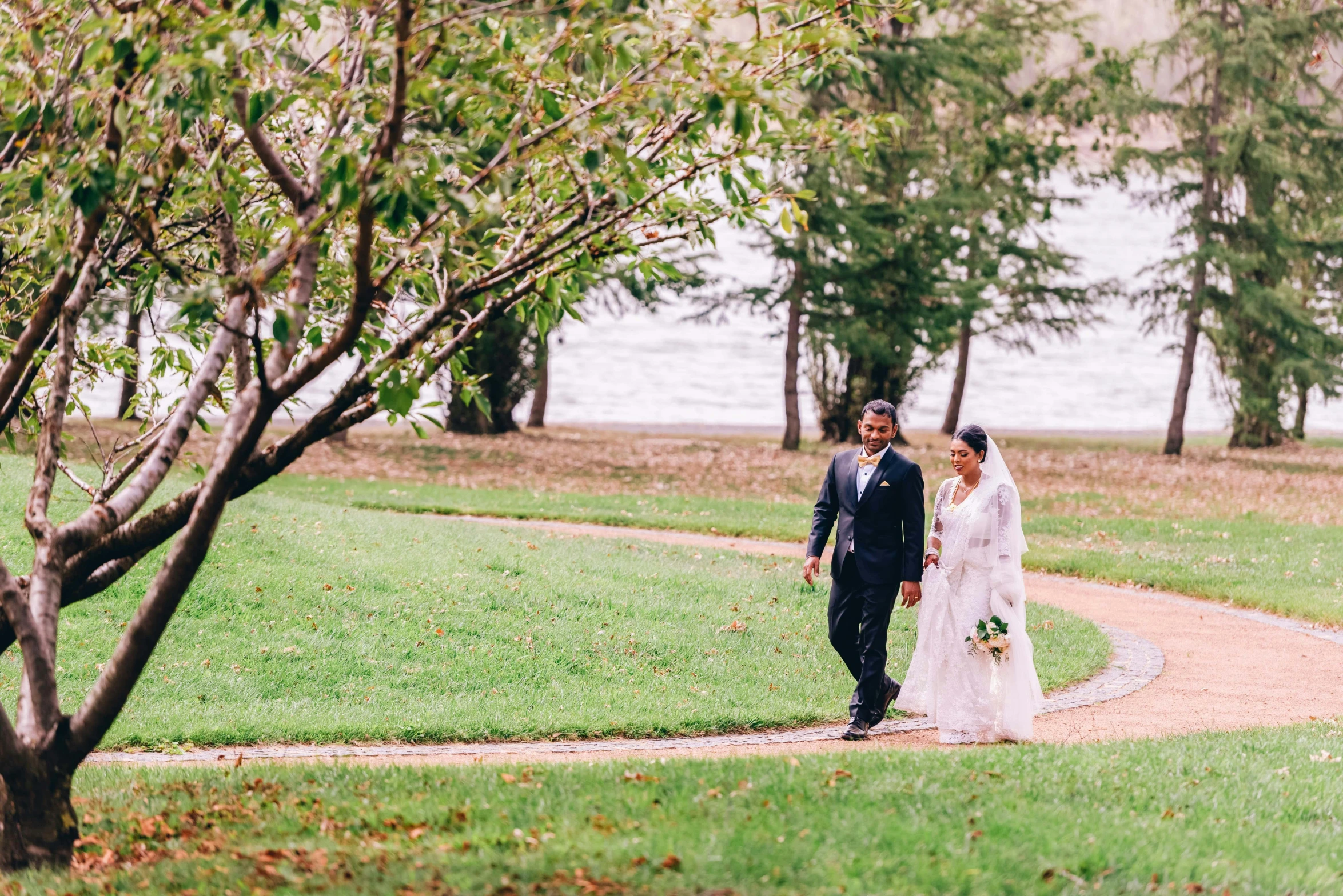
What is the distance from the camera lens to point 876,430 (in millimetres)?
7875

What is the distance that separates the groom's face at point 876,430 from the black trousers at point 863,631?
0.78 metres

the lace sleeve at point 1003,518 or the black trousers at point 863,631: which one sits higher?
the lace sleeve at point 1003,518

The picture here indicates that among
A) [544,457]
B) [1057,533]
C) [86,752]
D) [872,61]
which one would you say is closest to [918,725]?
A: [86,752]

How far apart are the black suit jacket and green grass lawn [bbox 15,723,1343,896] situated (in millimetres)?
1353

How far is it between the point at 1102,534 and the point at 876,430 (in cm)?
1248

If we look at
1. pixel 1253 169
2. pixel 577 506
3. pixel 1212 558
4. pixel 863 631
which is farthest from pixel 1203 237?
pixel 863 631

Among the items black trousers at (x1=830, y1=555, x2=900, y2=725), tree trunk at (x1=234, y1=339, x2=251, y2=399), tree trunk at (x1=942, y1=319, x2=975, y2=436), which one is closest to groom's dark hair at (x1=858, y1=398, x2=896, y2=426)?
black trousers at (x1=830, y1=555, x2=900, y2=725)

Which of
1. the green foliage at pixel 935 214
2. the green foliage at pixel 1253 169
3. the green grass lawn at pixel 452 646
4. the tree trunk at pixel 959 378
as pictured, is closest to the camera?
the green grass lawn at pixel 452 646

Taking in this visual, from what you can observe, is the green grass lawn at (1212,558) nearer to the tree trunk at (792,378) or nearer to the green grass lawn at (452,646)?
the green grass lawn at (452,646)

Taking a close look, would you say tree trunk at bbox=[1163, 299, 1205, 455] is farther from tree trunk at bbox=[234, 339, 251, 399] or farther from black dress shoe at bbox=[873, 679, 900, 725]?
tree trunk at bbox=[234, 339, 251, 399]

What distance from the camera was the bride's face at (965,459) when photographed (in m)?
7.91

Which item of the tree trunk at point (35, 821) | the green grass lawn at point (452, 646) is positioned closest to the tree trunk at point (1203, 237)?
the green grass lawn at point (452, 646)

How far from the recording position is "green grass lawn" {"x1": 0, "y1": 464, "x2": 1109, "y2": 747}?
874 cm

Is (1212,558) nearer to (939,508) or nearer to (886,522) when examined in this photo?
(939,508)
